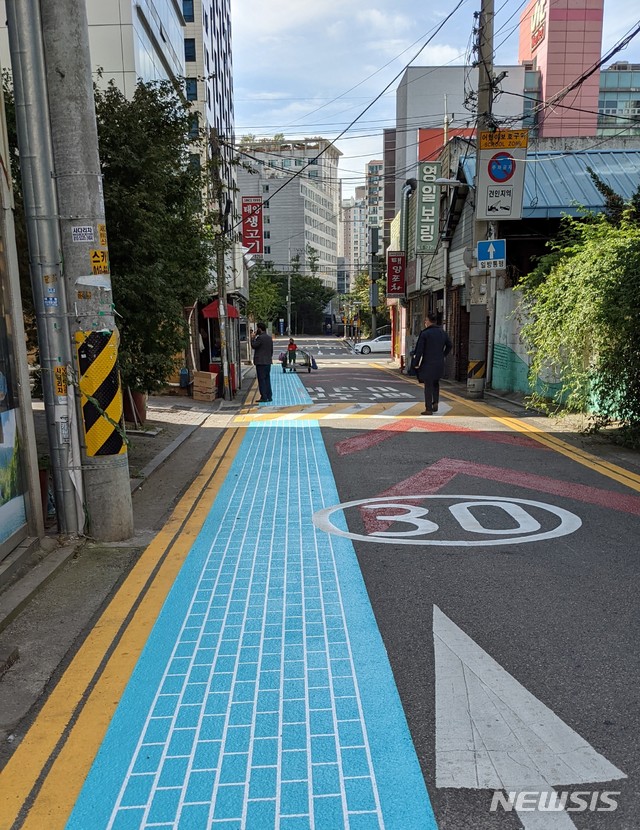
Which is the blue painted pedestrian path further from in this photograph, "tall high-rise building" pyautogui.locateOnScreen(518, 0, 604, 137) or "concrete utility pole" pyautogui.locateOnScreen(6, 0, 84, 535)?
"tall high-rise building" pyautogui.locateOnScreen(518, 0, 604, 137)

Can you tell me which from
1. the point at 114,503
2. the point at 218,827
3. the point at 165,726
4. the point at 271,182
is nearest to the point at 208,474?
the point at 114,503

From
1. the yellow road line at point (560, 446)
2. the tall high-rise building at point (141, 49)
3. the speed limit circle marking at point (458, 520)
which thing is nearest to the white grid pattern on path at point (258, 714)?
the speed limit circle marking at point (458, 520)

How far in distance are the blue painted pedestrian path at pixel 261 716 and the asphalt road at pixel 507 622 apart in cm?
16

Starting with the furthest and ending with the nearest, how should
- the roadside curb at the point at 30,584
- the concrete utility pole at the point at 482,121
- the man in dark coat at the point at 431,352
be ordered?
the concrete utility pole at the point at 482,121
the man in dark coat at the point at 431,352
the roadside curb at the point at 30,584

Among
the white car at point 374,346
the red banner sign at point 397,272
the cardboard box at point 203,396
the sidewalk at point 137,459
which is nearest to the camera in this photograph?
the sidewalk at point 137,459

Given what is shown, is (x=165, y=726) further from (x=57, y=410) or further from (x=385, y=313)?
(x=385, y=313)

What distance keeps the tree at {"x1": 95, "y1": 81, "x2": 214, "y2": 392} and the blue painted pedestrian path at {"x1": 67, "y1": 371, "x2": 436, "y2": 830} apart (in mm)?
3664

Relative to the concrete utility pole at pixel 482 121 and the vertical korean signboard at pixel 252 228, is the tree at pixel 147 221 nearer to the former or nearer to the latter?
the concrete utility pole at pixel 482 121

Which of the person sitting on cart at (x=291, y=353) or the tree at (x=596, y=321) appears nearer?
the tree at (x=596, y=321)

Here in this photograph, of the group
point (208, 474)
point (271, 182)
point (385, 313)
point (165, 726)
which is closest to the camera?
point (165, 726)

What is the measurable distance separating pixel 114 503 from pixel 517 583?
3361 mm

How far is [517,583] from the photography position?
4609 millimetres

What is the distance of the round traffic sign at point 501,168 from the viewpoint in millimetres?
14773

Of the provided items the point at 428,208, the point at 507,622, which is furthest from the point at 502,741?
the point at 428,208
